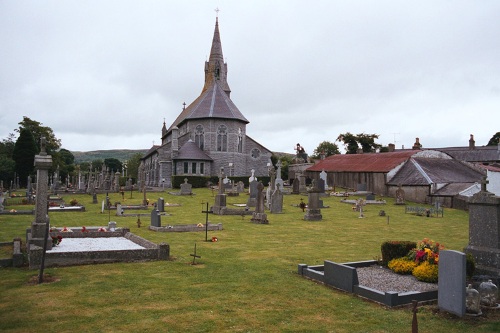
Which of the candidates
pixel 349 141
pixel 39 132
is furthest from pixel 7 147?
pixel 349 141

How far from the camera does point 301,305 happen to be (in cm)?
878

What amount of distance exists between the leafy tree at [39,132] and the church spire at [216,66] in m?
30.3

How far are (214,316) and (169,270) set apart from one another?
3.98 m

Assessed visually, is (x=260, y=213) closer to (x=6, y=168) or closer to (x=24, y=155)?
(x=6, y=168)

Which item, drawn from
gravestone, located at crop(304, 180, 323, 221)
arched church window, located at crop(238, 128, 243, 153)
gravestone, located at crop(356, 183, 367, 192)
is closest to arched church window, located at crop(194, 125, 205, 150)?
arched church window, located at crop(238, 128, 243, 153)

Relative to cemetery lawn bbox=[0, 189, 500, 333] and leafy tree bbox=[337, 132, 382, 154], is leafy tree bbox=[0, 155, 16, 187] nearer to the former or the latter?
cemetery lawn bbox=[0, 189, 500, 333]

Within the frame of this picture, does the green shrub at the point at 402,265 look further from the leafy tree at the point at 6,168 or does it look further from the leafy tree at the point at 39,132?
the leafy tree at the point at 39,132

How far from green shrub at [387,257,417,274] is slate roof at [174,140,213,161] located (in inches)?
1829

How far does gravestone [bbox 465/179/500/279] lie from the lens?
1051 centimetres

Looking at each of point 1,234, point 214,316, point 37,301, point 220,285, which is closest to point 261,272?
point 220,285

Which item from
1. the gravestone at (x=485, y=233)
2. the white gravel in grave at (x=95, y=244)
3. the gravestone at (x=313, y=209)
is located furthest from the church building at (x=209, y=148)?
the gravestone at (x=485, y=233)

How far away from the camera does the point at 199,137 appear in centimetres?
6162

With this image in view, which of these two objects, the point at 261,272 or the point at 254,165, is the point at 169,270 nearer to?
the point at 261,272

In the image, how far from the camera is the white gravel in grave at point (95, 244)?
1375 cm
